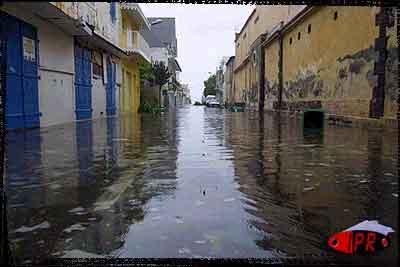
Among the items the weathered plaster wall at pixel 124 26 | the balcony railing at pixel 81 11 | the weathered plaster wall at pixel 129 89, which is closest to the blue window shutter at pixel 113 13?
the weathered plaster wall at pixel 124 26

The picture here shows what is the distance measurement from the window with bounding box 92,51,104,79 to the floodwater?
1272cm

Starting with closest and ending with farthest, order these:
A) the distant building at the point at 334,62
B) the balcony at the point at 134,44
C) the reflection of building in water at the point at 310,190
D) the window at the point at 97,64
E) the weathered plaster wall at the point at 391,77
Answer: the reflection of building in water at the point at 310,190 → the weathered plaster wall at the point at 391,77 → the distant building at the point at 334,62 → the window at the point at 97,64 → the balcony at the point at 134,44

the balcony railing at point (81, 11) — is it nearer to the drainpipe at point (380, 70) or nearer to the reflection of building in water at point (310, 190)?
the reflection of building in water at point (310, 190)

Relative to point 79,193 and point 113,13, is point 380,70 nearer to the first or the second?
point 79,193

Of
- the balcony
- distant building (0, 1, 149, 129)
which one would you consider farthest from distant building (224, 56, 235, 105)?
distant building (0, 1, 149, 129)

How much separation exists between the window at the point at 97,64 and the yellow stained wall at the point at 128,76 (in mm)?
2938

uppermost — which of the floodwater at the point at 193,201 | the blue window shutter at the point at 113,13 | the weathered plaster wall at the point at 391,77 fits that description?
the blue window shutter at the point at 113,13

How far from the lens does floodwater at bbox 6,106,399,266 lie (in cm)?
235

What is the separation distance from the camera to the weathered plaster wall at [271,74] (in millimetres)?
24297

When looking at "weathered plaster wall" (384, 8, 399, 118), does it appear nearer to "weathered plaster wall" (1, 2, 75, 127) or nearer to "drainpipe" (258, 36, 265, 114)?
"weathered plaster wall" (1, 2, 75, 127)

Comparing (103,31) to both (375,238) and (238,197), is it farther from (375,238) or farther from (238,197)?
(375,238)

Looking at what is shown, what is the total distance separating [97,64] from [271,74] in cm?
1203

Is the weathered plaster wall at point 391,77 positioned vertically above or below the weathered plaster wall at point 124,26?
below

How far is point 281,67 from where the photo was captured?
22.9 meters
